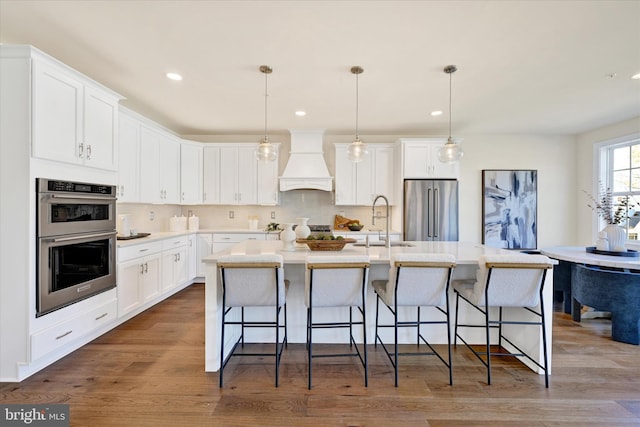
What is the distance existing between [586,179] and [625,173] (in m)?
0.58

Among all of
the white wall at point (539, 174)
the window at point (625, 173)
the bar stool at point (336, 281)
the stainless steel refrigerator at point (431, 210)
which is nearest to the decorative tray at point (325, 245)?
the bar stool at point (336, 281)

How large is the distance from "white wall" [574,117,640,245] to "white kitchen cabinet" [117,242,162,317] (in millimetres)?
6917

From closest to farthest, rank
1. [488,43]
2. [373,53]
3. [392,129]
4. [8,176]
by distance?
1. [8,176]
2. [488,43]
3. [373,53]
4. [392,129]

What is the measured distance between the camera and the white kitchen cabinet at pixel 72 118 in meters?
2.21

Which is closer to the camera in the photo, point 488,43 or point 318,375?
point 318,375

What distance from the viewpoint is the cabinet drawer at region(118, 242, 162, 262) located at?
10.4 feet

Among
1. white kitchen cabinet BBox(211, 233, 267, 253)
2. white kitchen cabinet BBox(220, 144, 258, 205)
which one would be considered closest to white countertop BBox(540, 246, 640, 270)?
white kitchen cabinet BBox(211, 233, 267, 253)

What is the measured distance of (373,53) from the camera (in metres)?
2.61

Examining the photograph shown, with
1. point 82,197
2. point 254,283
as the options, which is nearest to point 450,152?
point 254,283

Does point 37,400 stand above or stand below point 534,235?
below

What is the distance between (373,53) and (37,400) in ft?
11.9

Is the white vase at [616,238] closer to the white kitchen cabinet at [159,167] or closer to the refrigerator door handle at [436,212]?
the refrigerator door handle at [436,212]

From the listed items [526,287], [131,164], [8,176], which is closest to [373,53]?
[526,287]

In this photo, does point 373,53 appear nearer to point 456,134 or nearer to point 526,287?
point 526,287
